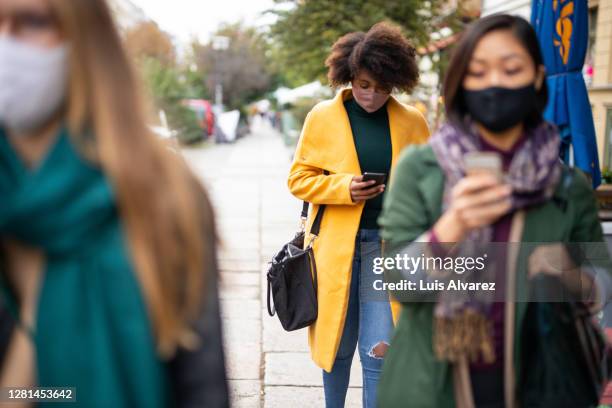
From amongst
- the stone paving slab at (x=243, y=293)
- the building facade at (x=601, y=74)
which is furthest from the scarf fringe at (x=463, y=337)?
the building facade at (x=601, y=74)

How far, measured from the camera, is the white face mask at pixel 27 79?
54.6 inches

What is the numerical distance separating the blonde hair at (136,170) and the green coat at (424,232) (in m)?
0.64

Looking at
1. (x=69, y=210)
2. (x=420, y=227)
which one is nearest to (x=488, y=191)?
(x=420, y=227)

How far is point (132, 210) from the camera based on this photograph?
143cm

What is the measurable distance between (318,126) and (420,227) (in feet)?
5.56

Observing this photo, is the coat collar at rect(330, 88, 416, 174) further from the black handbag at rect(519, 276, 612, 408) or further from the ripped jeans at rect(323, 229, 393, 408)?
the black handbag at rect(519, 276, 612, 408)

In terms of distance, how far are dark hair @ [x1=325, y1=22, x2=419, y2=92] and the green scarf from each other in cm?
224

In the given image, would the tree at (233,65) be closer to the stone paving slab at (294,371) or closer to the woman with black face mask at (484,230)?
the stone paving slab at (294,371)

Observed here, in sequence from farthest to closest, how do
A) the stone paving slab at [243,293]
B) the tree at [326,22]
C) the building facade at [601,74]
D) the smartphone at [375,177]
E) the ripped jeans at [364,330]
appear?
the tree at [326,22], the building facade at [601,74], the stone paving slab at [243,293], the ripped jeans at [364,330], the smartphone at [375,177]

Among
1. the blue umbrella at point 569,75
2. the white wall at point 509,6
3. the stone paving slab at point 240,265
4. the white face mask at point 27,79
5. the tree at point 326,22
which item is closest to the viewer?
the white face mask at point 27,79

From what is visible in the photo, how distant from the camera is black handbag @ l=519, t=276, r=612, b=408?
183cm

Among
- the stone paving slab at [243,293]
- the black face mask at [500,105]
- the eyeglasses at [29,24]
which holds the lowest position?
the stone paving slab at [243,293]

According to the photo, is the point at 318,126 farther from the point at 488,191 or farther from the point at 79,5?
the point at 79,5

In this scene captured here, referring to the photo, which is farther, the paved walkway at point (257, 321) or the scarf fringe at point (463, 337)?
the paved walkway at point (257, 321)
